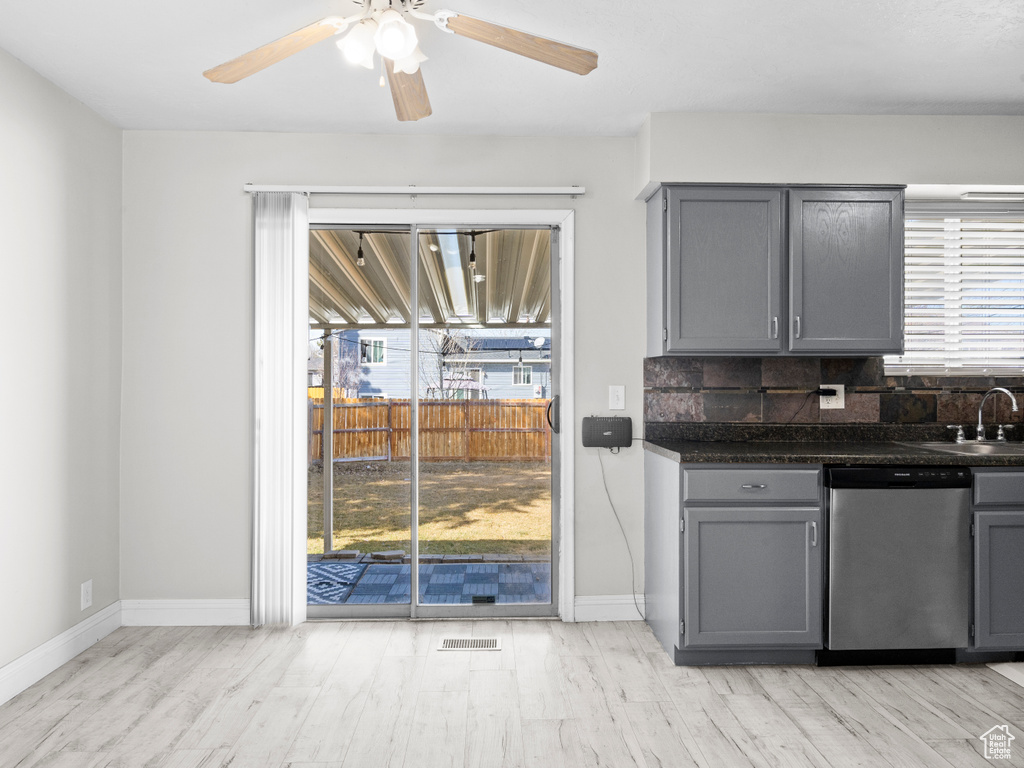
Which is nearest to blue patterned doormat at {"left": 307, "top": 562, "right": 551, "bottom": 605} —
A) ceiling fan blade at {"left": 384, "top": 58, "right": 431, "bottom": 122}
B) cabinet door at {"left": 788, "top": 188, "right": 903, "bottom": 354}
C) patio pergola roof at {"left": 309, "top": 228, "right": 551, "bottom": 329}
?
patio pergola roof at {"left": 309, "top": 228, "right": 551, "bottom": 329}

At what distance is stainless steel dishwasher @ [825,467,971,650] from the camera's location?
2812mm

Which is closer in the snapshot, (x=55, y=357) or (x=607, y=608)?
(x=55, y=357)

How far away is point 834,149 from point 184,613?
381cm

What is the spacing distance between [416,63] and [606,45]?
87cm

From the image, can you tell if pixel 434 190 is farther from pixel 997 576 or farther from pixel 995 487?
pixel 997 576

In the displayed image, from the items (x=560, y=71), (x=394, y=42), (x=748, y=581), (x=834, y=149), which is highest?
(x=560, y=71)

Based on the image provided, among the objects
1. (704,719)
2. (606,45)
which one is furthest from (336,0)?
(704,719)

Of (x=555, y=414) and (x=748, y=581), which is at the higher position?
(x=555, y=414)

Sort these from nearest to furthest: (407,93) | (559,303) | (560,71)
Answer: (407,93)
(560,71)
(559,303)

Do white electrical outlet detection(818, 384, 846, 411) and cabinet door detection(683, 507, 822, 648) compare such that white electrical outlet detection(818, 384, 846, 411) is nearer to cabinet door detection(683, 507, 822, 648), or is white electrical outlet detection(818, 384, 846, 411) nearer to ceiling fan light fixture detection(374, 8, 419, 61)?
cabinet door detection(683, 507, 822, 648)

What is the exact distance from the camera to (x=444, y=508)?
3590 mm

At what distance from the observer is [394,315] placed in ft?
11.6

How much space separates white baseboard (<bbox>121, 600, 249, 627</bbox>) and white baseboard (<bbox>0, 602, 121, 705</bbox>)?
66 mm

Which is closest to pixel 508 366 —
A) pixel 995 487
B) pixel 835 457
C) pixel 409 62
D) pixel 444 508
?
pixel 444 508
